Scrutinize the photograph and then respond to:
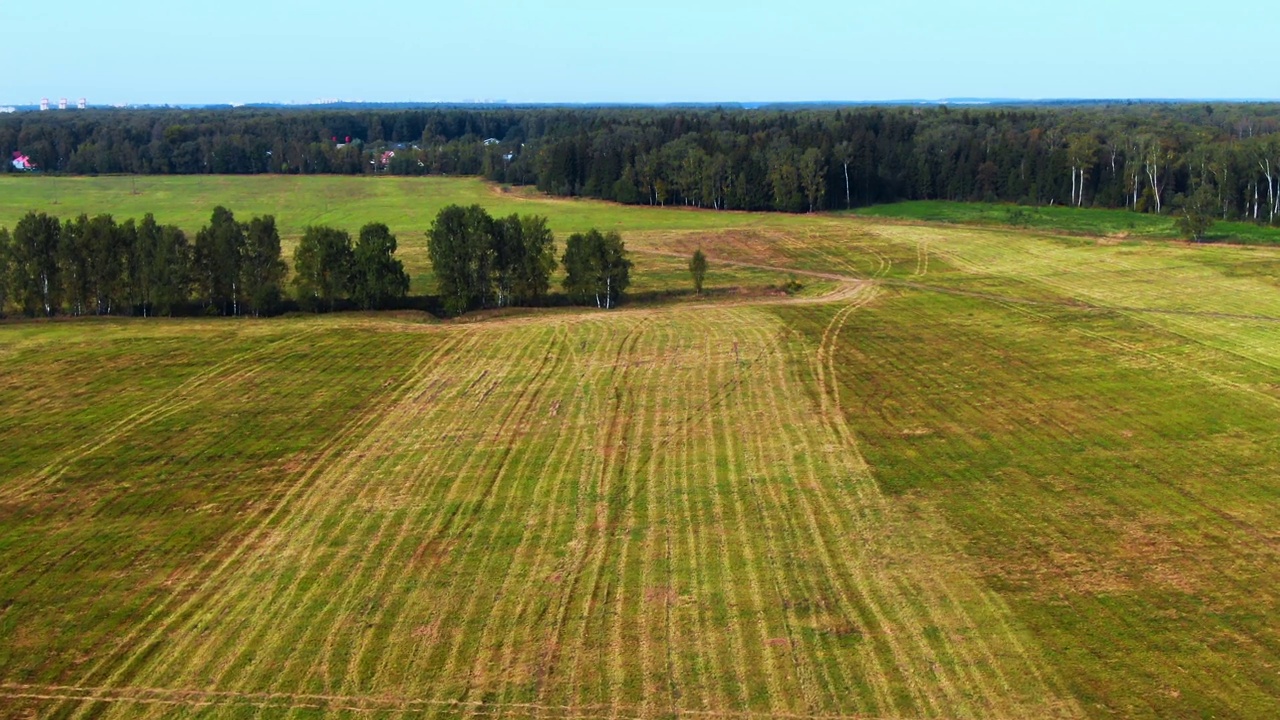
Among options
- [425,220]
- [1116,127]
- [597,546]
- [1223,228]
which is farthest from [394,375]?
[1116,127]

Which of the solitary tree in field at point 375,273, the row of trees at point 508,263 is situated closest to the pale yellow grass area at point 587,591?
the solitary tree in field at point 375,273

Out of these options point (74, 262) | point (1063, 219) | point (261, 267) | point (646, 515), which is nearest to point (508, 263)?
point (261, 267)

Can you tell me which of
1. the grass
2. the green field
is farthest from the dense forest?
the green field

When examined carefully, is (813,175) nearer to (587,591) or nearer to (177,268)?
(177,268)

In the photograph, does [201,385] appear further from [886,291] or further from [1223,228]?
[1223,228]

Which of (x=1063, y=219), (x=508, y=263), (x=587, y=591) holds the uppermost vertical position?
(x=1063, y=219)
